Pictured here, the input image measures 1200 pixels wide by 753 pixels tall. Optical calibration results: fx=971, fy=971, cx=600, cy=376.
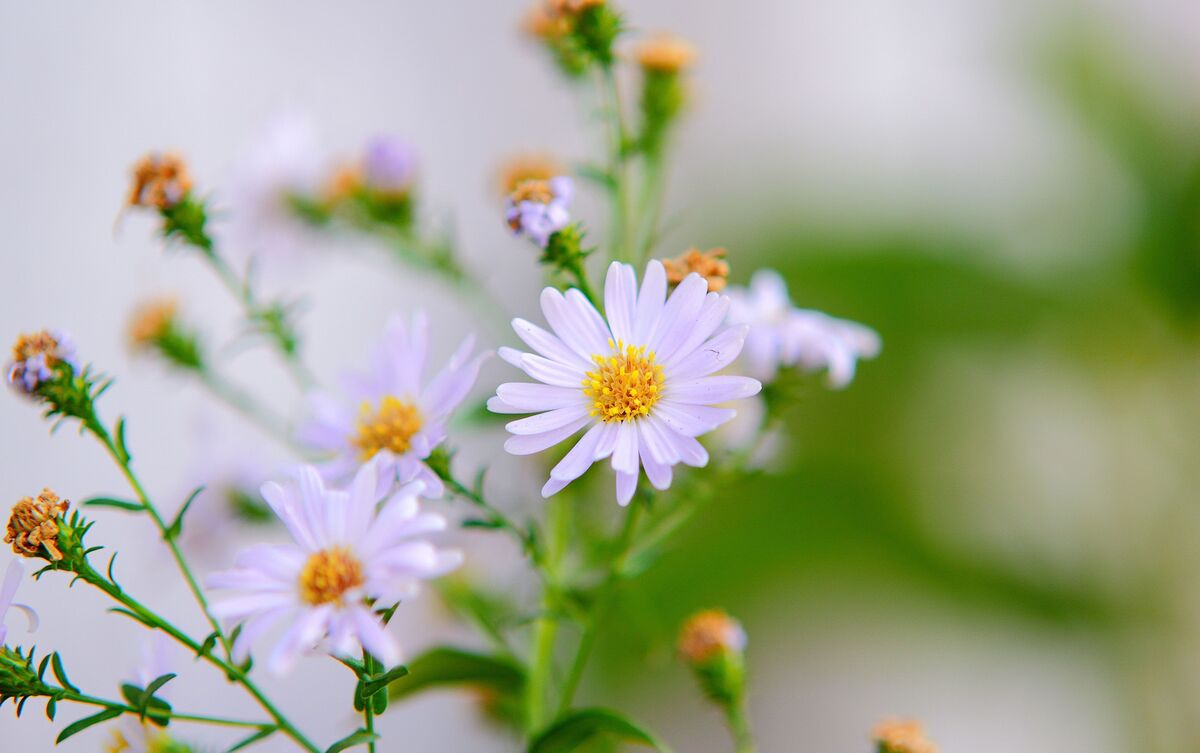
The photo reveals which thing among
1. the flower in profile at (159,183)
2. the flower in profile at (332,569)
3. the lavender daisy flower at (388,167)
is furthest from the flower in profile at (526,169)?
the flower in profile at (332,569)

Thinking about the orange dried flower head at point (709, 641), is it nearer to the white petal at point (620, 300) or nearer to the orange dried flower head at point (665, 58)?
the white petal at point (620, 300)

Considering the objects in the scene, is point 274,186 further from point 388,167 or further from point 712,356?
point 712,356

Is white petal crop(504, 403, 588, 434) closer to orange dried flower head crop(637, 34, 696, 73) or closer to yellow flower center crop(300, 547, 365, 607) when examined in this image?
yellow flower center crop(300, 547, 365, 607)

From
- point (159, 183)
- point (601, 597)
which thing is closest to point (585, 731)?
point (601, 597)

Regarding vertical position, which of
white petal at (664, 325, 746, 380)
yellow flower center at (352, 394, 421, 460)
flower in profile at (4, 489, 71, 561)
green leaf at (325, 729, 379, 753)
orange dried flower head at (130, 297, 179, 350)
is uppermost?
orange dried flower head at (130, 297, 179, 350)

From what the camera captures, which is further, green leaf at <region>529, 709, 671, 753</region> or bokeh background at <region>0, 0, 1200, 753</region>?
bokeh background at <region>0, 0, 1200, 753</region>

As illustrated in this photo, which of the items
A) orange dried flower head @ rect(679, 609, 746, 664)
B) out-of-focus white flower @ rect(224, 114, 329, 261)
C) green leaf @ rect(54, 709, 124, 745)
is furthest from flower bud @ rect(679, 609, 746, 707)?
out-of-focus white flower @ rect(224, 114, 329, 261)

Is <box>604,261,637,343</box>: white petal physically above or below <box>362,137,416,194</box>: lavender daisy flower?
below

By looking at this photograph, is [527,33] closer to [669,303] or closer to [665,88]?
[665,88]
